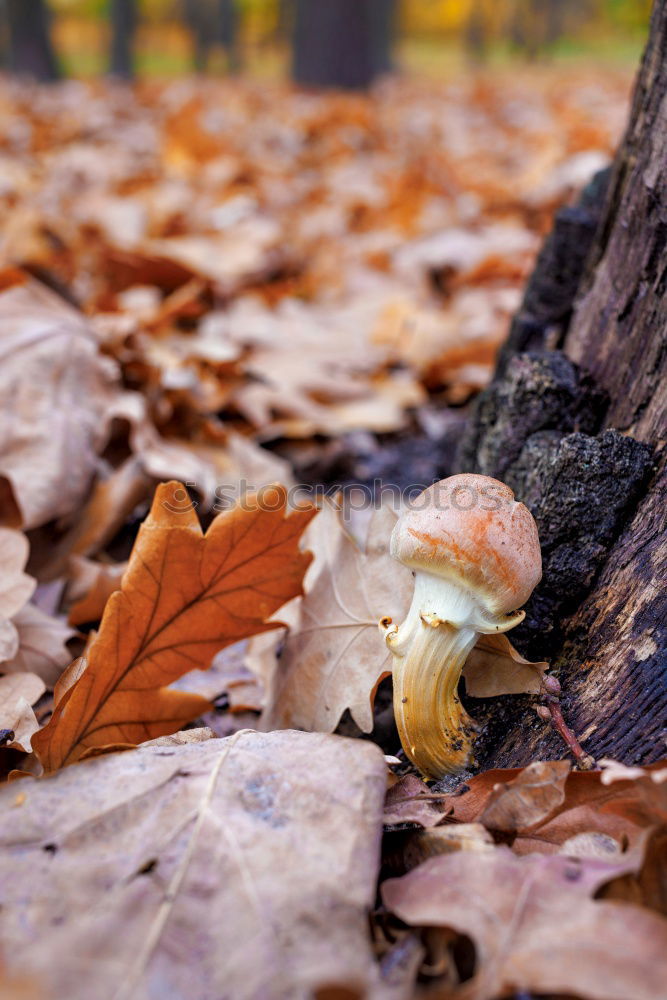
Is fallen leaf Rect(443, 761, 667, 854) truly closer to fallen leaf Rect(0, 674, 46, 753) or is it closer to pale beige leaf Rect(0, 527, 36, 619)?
fallen leaf Rect(0, 674, 46, 753)

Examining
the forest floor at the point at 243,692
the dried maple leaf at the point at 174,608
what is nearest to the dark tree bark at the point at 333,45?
the forest floor at the point at 243,692

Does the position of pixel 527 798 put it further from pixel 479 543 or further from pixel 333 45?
pixel 333 45

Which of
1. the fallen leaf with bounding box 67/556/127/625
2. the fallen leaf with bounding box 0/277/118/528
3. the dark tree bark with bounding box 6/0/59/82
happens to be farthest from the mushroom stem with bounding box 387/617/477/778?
the dark tree bark with bounding box 6/0/59/82

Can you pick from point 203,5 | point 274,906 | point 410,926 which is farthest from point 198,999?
point 203,5

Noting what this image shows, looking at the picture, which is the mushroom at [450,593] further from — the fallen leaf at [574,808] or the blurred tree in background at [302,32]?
the blurred tree in background at [302,32]

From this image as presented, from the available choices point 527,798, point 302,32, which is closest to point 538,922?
point 527,798

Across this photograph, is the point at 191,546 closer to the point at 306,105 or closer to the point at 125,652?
the point at 125,652
